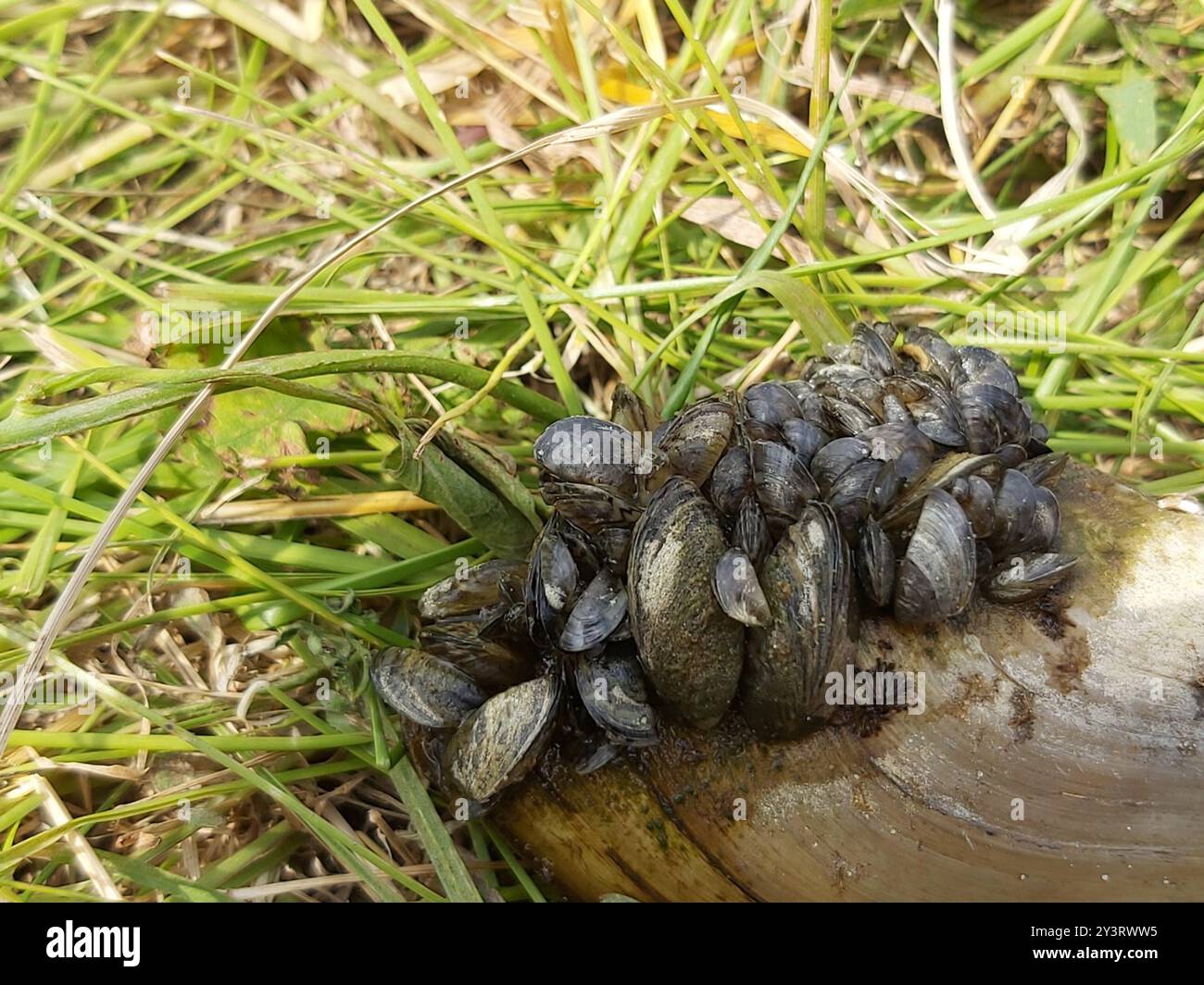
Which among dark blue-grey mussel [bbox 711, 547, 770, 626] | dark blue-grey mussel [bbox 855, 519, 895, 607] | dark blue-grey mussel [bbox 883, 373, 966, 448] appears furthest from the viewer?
dark blue-grey mussel [bbox 883, 373, 966, 448]

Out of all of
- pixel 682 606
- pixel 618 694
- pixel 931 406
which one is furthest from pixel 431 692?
pixel 931 406

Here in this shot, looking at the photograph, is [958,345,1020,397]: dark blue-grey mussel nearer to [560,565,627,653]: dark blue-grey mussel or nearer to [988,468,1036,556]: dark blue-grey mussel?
[988,468,1036,556]: dark blue-grey mussel

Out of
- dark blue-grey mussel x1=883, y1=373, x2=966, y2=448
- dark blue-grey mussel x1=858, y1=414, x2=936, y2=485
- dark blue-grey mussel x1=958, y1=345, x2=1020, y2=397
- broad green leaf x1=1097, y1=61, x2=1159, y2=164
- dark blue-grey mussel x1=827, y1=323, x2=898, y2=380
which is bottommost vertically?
dark blue-grey mussel x1=858, y1=414, x2=936, y2=485

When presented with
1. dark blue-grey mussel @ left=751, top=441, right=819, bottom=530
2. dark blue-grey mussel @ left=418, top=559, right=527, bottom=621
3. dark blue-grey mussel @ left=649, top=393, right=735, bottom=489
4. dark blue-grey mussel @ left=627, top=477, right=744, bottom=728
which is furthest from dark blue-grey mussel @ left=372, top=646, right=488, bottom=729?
dark blue-grey mussel @ left=751, top=441, right=819, bottom=530

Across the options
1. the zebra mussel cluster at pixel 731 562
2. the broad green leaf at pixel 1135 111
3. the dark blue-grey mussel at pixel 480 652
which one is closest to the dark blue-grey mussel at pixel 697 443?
the zebra mussel cluster at pixel 731 562

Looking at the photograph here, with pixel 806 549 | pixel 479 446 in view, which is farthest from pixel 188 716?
pixel 806 549

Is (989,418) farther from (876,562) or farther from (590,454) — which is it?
(590,454)
